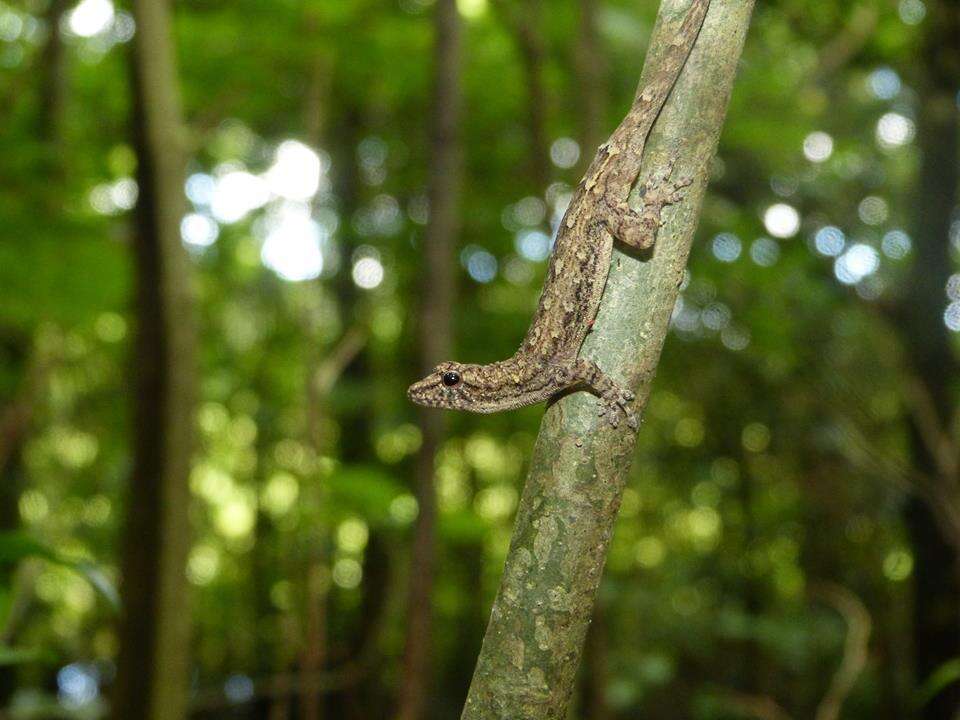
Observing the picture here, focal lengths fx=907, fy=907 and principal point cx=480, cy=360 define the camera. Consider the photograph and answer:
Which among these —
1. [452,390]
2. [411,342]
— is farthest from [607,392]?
[411,342]

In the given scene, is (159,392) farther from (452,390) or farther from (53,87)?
(53,87)

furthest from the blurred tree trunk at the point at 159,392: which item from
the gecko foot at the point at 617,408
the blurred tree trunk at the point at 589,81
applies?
the gecko foot at the point at 617,408

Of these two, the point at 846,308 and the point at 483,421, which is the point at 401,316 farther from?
the point at 846,308

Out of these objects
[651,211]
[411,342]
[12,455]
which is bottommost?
[12,455]

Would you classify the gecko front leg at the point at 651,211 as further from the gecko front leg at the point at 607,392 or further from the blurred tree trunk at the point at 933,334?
the blurred tree trunk at the point at 933,334

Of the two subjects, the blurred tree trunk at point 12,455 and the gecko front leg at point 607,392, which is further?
the blurred tree trunk at point 12,455

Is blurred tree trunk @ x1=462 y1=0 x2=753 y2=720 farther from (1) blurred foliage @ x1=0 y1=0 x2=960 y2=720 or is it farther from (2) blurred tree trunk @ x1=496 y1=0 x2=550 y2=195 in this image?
(2) blurred tree trunk @ x1=496 y1=0 x2=550 y2=195
